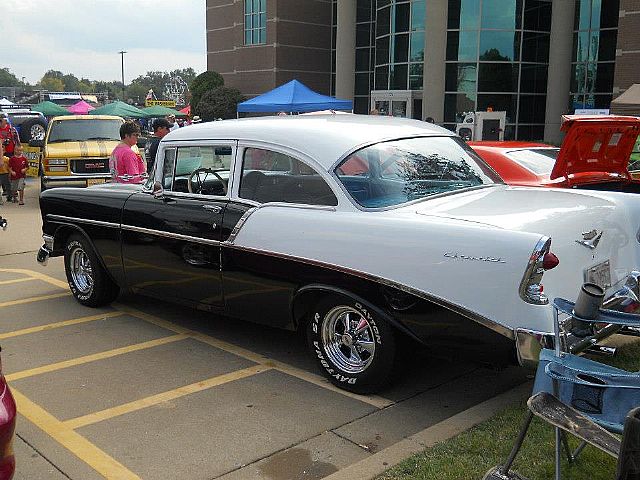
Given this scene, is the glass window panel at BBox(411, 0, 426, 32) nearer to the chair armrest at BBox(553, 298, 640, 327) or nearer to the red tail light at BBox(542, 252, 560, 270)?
the red tail light at BBox(542, 252, 560, 270)

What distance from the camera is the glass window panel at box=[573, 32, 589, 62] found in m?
28.4

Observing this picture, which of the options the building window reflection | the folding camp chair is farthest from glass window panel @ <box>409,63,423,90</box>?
the folding camp chair

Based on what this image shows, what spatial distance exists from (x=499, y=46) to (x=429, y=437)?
26944mm

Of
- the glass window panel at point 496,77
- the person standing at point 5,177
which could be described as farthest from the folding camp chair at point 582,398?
the glass window panel at point 496,77

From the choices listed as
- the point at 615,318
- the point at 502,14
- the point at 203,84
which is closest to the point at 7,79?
the point at 203,84

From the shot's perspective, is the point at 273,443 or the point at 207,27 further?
the point at 207,27

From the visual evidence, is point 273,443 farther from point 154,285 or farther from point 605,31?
point 605,31

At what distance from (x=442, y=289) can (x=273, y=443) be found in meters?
1.32

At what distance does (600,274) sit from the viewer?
14.2 ft

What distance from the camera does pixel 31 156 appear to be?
18281 millimetres

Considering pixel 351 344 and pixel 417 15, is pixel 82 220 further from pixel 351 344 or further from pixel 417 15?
pixel 417 15

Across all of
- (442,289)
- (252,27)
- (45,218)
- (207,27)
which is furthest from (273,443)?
(207,27)

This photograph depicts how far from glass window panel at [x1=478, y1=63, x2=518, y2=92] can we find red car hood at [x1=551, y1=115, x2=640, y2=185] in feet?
70.7

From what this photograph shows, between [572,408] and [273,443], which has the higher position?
[572,408]
